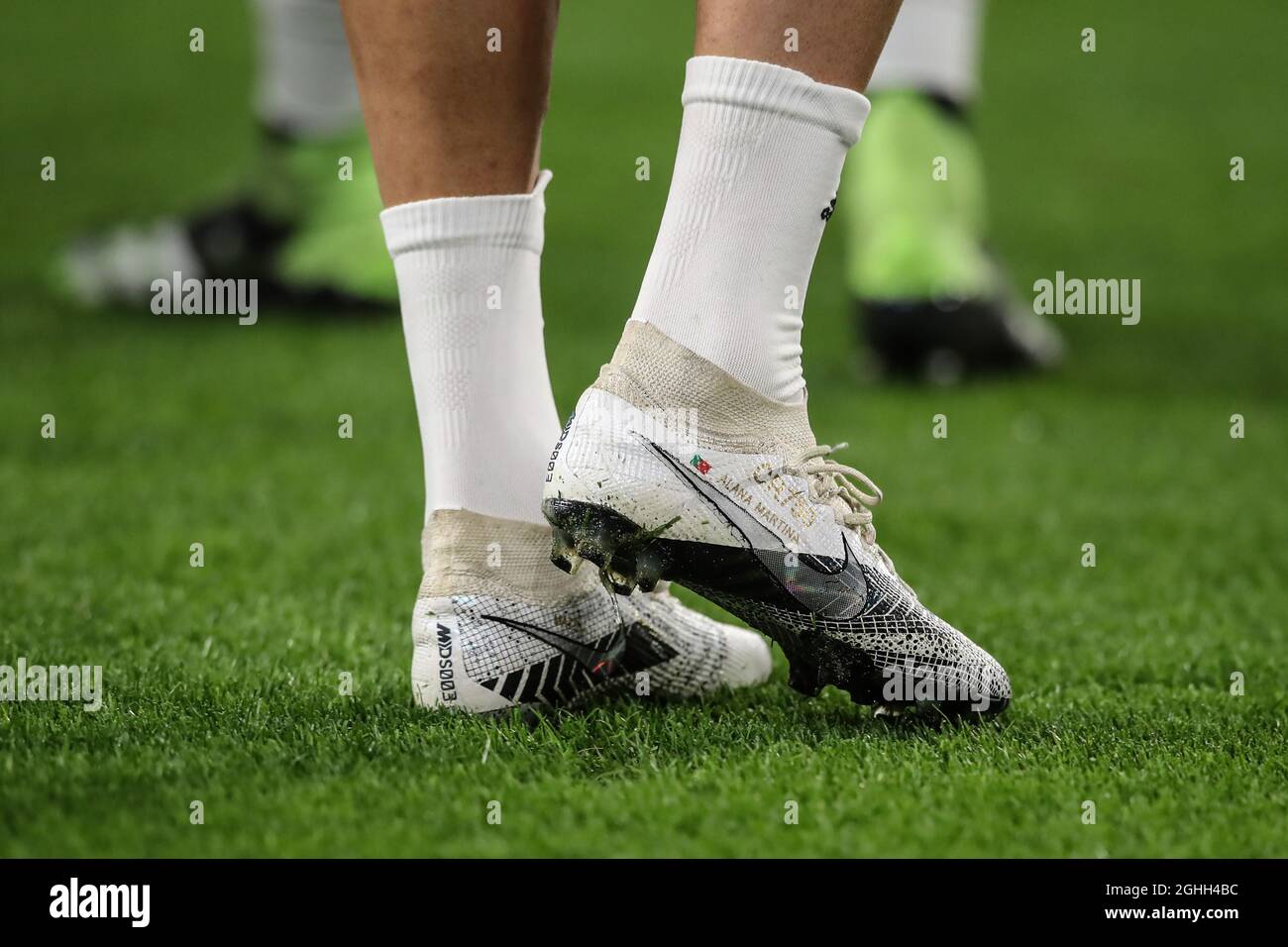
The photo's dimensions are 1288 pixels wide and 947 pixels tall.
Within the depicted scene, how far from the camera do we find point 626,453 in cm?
107

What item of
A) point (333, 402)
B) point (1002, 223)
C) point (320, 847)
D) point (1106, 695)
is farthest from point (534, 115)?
point (1002, 223)

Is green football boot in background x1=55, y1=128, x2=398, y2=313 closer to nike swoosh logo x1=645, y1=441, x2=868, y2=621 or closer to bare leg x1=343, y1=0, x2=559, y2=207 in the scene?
bare leg x1=343, y1=0, x2=559, y2=207

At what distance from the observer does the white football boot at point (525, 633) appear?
3.86 ft

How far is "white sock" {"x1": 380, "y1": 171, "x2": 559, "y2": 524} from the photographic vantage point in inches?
46.6

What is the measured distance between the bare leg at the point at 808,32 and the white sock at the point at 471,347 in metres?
0.23

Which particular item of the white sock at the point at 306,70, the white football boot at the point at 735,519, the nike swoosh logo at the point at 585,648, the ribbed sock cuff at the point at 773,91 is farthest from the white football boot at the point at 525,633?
the white sock at the point at 306,70

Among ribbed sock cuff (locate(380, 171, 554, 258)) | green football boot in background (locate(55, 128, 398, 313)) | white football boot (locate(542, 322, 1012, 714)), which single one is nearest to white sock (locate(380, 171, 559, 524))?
ribbed sock cuff (locate(380, 171, 554, 258))

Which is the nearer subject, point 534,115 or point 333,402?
point 534,115

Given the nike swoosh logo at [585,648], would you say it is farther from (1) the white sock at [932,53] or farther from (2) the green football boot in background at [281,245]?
(2) the green football boot in background at [281,245]

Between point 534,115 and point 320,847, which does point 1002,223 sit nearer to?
point 534,115

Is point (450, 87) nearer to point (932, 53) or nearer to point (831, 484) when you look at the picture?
point (831, 484)

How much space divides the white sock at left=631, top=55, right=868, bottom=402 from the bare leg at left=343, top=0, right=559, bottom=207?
0.14 metres
